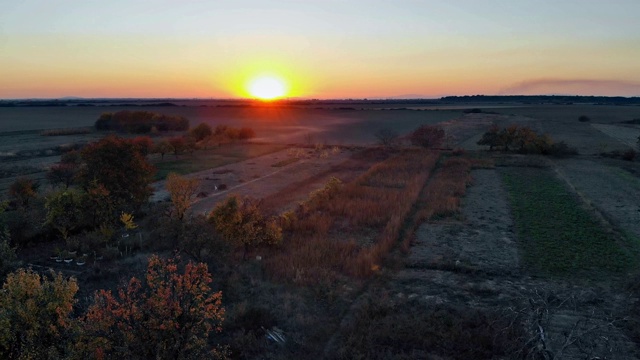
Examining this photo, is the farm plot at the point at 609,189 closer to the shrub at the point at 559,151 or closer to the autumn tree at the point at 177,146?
the shrub at the point at 559,151

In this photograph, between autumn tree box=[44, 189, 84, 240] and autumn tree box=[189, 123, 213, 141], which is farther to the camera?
autumn tree box=[189, 123, 213, 141]

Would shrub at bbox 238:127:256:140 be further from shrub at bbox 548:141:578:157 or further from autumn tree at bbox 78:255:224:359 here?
autumn tree at bbox 78:255:224:359

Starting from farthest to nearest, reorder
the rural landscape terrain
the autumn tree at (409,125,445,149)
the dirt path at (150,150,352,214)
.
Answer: the autumn tree at (409,125,445,149), the dirt path at (150,150,352,214), the rural landscape terrain

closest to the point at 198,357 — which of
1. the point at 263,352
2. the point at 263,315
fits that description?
the point at 263,352

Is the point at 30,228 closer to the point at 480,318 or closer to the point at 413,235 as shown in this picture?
the point at 413,235

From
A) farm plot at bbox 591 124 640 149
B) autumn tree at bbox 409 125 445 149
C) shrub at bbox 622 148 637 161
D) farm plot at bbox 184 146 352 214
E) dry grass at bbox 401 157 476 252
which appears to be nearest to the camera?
dry grass at bbox 401 157 476 252

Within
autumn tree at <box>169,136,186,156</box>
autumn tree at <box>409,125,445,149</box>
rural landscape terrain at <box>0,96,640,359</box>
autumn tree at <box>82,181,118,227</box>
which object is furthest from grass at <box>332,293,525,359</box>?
autumn tree at <box>409,125,445,149</box>
